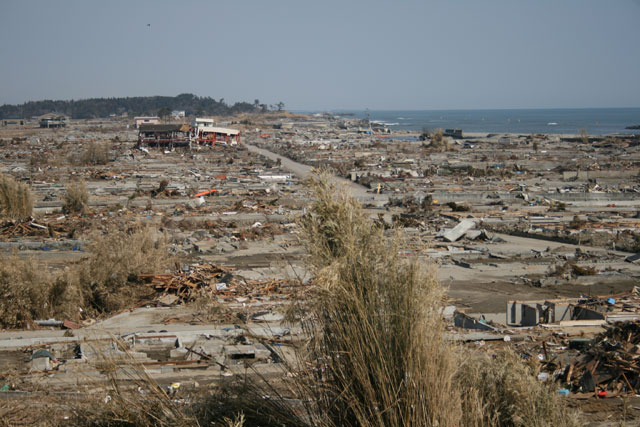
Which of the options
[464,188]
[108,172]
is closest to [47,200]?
[108,172]

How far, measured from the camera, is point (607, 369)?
8352 millimetres

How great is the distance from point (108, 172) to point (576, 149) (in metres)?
47.1

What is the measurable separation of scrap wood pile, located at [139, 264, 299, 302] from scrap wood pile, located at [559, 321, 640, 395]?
6515 mm

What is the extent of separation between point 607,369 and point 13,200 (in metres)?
21.7

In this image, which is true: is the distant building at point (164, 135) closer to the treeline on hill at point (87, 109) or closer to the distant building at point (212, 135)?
the distant building at point (212, 135)

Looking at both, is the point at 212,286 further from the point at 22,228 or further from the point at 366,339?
the point at 22,228

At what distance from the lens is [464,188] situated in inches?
1293

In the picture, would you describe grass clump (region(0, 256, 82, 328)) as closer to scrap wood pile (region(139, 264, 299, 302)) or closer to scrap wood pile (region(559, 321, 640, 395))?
scrap wood pile (region(139, 264, 299, 302))

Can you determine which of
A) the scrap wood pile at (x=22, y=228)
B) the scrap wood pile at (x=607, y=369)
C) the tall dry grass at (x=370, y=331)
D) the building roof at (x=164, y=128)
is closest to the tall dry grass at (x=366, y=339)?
the tall dry grass at (x=370, y=331)

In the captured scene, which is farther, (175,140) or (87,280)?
(175,140)

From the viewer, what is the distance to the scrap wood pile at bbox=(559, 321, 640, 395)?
8117 mm

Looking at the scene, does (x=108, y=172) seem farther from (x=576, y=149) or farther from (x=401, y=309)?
(x=576, y=149)

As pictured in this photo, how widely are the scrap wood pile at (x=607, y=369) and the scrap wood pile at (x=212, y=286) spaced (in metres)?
6.51

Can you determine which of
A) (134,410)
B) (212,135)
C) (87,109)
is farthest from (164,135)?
(87,109)
